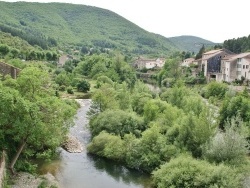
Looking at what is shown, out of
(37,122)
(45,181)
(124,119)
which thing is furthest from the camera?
(124,119)

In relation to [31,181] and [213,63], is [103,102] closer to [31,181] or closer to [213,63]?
[31,181]

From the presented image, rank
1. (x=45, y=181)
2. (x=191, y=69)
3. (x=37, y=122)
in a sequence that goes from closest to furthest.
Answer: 1. (x=37, y=122)
2. (x=45, y=181)
3. (x=191, y=69)

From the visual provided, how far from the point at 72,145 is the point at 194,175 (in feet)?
55.2

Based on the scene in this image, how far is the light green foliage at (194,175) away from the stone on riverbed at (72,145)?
1198 centimetres

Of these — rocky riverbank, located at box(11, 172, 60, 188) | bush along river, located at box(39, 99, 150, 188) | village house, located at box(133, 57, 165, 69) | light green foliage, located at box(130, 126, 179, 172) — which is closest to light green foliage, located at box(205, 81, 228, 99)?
light green foliage, located at box(130, 126, 179, 172)

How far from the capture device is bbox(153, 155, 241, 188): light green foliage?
85.8 feet

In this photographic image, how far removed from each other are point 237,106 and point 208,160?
→ 16.7m

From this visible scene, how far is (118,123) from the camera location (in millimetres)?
41062

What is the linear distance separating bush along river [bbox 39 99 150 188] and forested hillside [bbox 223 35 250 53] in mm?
102294

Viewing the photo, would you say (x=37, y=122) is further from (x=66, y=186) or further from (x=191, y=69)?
(x=191, y=69)

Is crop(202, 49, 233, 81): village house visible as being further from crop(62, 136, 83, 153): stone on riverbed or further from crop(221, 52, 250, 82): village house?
crop(62, 136, 83, 153): stone on riverbed

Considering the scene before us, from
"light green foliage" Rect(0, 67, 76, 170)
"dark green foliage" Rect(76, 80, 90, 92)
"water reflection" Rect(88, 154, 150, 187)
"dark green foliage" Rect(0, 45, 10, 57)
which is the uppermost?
"dark green foliage" Rect(0, 45, 10, 57)

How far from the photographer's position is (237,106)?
44625mm

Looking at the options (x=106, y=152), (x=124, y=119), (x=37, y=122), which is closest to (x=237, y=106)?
(x=124, y=119)
